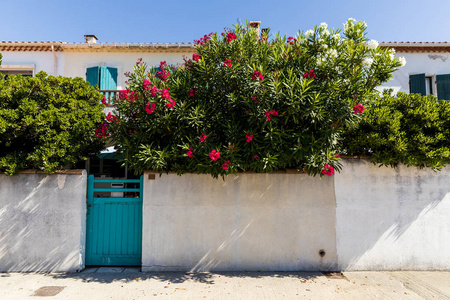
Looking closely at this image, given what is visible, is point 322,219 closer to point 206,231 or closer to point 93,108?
point 206,231

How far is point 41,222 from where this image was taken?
6840 millimetres

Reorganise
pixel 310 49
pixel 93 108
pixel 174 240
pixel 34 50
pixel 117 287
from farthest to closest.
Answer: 1. pixel 34 50
2. pixel 93 108
3. pixel 174 240
4. pixel 310 49
5. pixel 117 287

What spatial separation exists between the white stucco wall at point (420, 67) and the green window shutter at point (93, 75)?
1348 centimetres

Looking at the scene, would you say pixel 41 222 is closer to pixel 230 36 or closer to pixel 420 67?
pixel 230 36

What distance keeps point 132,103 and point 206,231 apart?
3527 millimetres

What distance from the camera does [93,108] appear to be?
7.41 m

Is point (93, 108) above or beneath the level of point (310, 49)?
beneath

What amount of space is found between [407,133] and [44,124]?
8670 millimetres

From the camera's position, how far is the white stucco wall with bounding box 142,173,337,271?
6.89 meters

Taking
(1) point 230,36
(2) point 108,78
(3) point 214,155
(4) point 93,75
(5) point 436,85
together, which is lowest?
(3) point 214,155

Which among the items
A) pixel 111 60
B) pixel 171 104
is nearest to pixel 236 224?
pixel 171 104

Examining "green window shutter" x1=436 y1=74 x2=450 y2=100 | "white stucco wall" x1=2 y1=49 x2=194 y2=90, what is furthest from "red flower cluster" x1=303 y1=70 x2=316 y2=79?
"green window shutter" x1=436 y1=74 x2=450 y2=100

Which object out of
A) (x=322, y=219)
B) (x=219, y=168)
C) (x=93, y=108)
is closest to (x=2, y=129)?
(x=93, y=108)

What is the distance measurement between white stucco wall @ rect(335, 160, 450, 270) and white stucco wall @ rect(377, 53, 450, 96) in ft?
24.5
